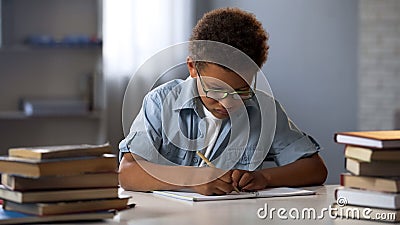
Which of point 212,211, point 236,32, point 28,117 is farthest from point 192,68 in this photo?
point 28,117

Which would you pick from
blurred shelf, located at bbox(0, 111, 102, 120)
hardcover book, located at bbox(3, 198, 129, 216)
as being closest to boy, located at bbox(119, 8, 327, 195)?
hardcover book, located at bbox(3, 198, 129, 216)

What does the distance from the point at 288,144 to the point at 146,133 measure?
1.27 feet

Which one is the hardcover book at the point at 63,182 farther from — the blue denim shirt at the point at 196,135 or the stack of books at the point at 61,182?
the blue denim shirt at the point at 196,135

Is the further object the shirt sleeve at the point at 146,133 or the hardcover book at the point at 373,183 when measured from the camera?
the shirt sleeve at the point at 146,133

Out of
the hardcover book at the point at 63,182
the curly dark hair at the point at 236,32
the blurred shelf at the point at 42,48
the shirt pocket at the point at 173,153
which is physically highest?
the curly dark hair at the point at 236,32

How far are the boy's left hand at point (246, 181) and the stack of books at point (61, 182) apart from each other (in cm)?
40

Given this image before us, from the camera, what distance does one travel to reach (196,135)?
85.0 inches

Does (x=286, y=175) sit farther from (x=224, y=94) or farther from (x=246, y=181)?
(x=224, y=94)

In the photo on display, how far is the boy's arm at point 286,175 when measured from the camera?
6.28ft

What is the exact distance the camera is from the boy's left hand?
6.23 ft

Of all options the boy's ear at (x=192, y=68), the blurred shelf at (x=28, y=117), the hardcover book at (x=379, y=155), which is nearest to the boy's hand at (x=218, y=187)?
the boy's ear at (x=192, y=68)

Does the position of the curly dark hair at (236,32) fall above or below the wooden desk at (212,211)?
above

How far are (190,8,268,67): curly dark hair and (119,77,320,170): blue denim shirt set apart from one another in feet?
0.42

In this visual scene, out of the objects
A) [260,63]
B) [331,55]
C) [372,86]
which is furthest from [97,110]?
[260,63]
